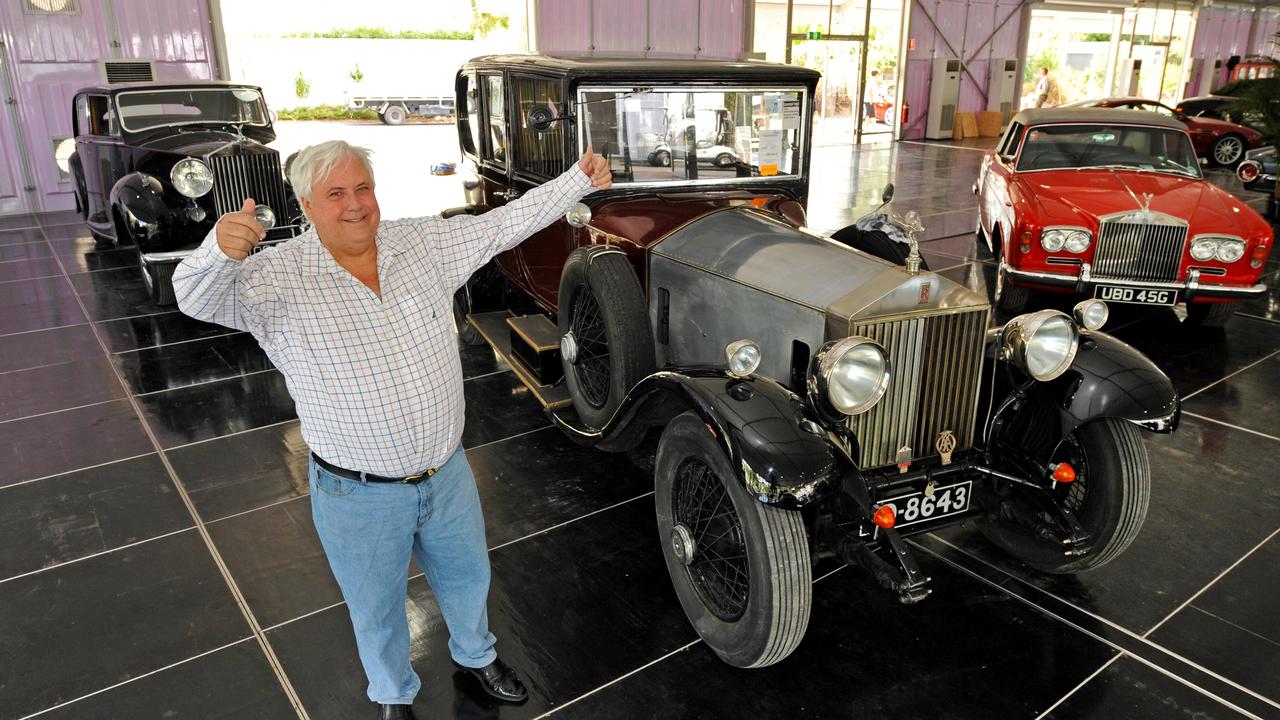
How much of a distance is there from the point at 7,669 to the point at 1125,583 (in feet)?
13.5

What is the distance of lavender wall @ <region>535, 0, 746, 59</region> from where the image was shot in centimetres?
1460

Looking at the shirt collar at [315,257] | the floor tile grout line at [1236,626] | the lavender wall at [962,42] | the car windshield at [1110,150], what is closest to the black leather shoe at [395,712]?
the shirt collar at [315,257]

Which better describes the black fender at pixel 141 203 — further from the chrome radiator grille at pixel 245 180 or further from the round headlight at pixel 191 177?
the chrome radiator grille at pixel 245 180

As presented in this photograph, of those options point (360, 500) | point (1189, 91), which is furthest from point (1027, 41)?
point (360, 500)

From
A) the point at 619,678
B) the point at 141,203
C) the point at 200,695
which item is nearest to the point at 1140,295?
the point at 619,678

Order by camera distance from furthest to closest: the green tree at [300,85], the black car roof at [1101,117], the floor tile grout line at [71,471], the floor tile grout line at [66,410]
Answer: the green tree at [300,85] → the black car roof at [1101,117] → the floor tile grout line at [66,410] → the floor tile grout line at [71,471]

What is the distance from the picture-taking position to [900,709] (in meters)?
2.54

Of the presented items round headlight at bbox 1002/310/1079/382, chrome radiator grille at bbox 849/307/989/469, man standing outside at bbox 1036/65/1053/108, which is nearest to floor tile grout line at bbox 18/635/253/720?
chrome radiator grille at bbox 849/307/989/469

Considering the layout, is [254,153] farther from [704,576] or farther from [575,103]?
[704,576]

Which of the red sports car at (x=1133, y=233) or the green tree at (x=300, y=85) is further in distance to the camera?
the green tree at (x=300, y=85)

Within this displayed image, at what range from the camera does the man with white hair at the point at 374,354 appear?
1958 mm

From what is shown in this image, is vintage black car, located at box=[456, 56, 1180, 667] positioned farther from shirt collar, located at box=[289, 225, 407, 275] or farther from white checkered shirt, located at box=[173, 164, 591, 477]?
shirt collar, located at box=[289, 225, 407, 275]

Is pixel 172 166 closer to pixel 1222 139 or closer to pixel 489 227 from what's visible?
pixel 489 227

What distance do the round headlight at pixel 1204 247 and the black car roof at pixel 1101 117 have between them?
5.11ft
